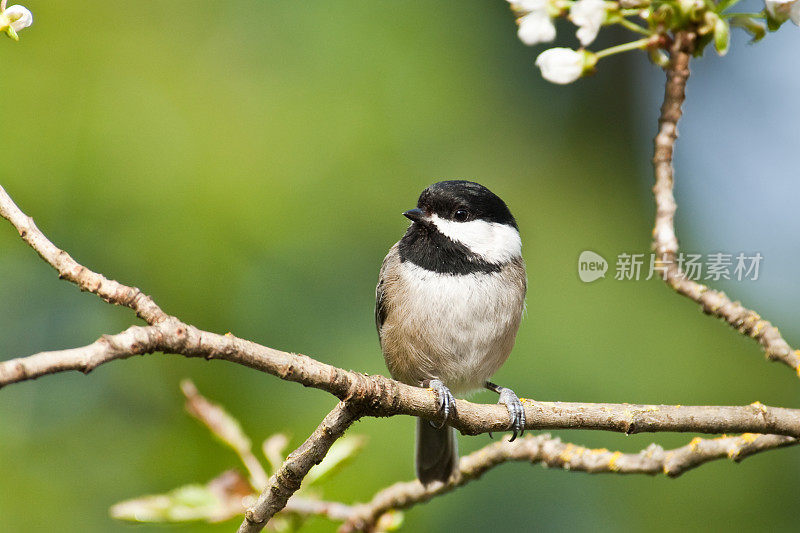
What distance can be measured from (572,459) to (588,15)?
1.40 meters

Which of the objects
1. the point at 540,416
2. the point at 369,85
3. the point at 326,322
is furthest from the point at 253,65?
the point at 540,416

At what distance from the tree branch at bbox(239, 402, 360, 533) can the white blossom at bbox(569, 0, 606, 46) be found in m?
1.14

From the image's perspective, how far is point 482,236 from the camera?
321 cm

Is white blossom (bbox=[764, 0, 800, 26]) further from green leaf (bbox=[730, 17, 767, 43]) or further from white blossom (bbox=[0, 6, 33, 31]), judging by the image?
white blossom (bbox=[0, 6, 33, 31])

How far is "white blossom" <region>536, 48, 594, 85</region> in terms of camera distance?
2.09m

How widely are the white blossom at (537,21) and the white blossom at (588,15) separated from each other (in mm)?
66

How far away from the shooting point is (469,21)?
5.79m

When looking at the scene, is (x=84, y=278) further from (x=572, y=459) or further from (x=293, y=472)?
(x=572, y=459)

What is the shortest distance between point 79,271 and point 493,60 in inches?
191

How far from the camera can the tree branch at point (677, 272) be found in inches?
88.4

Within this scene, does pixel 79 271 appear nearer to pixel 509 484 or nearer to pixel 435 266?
pixel 435 266

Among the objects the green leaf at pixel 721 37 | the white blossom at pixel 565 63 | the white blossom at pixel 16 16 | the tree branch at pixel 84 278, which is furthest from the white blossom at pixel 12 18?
the green leaf at pixel 721 37

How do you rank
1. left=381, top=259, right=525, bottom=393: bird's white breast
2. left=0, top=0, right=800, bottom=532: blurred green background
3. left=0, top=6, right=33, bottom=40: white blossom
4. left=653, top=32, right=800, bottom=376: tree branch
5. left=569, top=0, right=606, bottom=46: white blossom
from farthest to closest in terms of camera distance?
1. left=0, top=0, right=800, bottom=532: blurred green background
2. left=381, top=259, right=525, bottom=393: bird's white breast
3. left=653, top=32, right=800, bottom=376: tree branch
4. left=569, top=0, right=606, bottom=46: white blossom
5. left=0, top=6, right=33, bottom=40: white blossom

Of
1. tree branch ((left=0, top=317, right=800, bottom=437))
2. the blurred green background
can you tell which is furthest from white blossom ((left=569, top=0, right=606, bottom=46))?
the blurred green background
